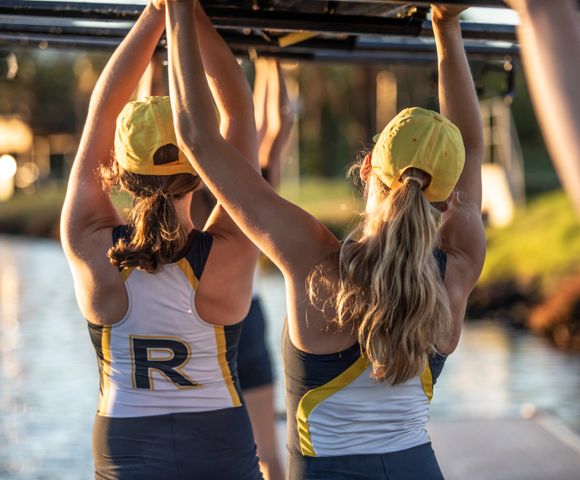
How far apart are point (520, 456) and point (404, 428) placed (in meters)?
3.42

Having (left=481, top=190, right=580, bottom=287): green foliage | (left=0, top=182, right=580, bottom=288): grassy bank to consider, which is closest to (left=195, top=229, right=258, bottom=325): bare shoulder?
(left=0, top=182, right=580, bottom=288): grassy bank

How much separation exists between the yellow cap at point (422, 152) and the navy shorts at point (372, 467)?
0.59 metres

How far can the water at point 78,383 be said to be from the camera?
25.0 feet

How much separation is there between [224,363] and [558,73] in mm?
1603

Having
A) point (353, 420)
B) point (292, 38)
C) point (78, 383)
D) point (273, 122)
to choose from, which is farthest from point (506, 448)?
point (78, 383)

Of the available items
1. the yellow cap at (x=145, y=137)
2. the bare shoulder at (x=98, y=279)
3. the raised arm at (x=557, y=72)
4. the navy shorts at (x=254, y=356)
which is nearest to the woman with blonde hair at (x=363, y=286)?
the yellow cap at (x=145, y=137)

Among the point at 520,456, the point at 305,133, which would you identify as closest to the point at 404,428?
the point at 520,456

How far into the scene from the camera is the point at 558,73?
1336 millimetres

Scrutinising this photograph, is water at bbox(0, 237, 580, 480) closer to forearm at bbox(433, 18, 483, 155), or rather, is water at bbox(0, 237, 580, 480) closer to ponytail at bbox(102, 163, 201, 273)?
forearm at bbox(433, 18, 483, 155)

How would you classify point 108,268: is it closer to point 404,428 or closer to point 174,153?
point 174,153

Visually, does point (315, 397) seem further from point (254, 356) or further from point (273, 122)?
point (273, 122)

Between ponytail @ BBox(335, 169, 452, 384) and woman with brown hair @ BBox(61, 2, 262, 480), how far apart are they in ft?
1.37

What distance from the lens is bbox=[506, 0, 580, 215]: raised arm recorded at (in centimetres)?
131

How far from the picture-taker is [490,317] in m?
15.5
